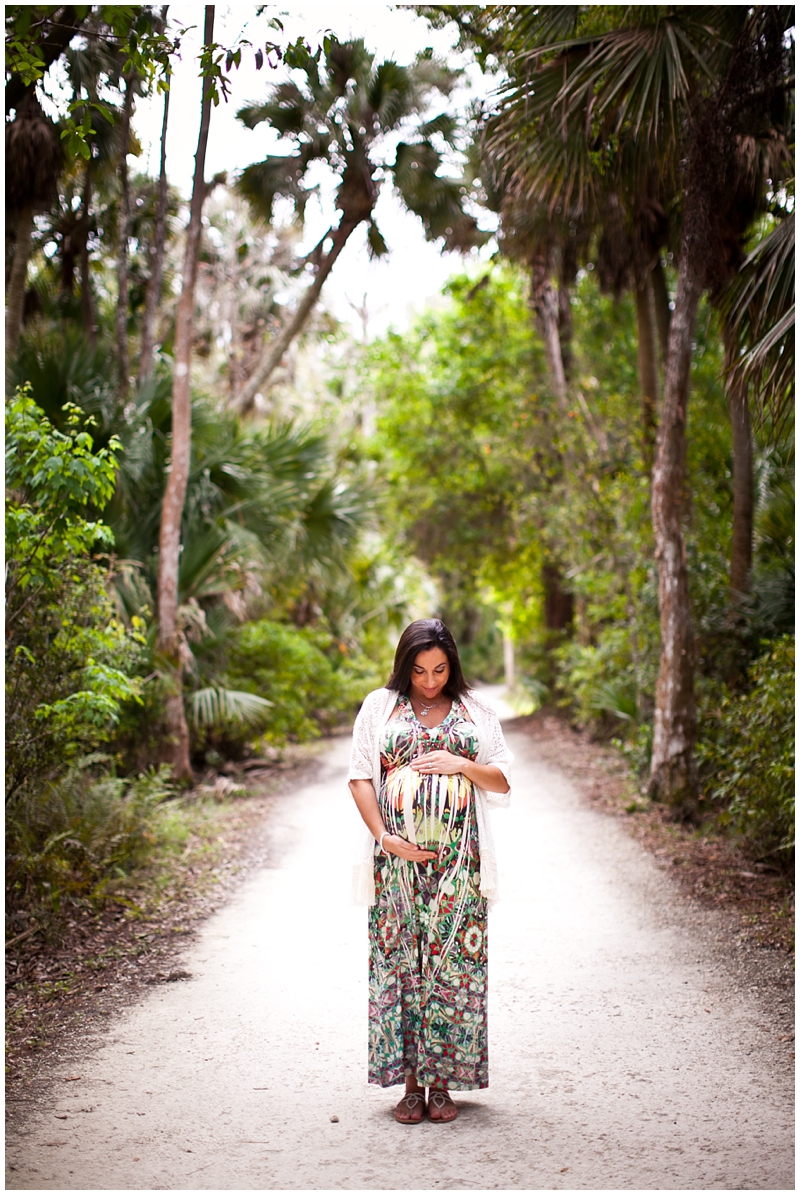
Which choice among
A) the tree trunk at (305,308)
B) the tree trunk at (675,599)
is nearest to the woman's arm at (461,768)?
the tree trunk at (675,599)

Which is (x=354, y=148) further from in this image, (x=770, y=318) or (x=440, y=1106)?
(x=440, y=1106)

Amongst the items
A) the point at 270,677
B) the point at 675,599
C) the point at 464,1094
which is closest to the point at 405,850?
the point at 464,1094

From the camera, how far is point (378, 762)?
3822 millimetres

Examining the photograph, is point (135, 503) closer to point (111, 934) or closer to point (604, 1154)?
point (111, 934)

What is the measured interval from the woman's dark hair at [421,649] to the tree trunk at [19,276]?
7179 millimetres

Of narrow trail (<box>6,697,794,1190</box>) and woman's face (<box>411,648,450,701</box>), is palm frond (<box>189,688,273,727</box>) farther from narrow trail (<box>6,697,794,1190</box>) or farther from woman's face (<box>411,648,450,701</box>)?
woman's face (<box>411,648,450,701</box>)

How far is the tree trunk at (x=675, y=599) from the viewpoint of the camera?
29.0 feet

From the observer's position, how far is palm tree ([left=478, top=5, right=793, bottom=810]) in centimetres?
616

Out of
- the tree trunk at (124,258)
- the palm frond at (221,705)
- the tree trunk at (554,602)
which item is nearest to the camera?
the palm frond at (221,705)

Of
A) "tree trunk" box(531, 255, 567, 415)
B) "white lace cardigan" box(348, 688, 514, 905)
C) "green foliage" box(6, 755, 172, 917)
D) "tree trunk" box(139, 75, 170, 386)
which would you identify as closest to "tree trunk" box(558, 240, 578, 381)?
"tree trunk" box(531, 255, 567, 415)

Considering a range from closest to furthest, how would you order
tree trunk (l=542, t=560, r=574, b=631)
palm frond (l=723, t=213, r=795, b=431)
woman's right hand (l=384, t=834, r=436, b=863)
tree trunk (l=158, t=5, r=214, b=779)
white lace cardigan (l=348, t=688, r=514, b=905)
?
woman's right hand (l=384, t=834, r=436, b=863), white lace cardigan (l=348, t=688, r=514, b=905), palm frond (l=723, t=213, r=795, b=431), tree trunk (l=158, t=5, r=214, b=779), tree trunk (l=542, t=560, r=574, b=631)

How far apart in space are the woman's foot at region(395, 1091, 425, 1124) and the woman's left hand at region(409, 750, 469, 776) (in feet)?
4.16

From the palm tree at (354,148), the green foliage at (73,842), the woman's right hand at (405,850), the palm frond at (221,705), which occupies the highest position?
the palm tree at (354,148)

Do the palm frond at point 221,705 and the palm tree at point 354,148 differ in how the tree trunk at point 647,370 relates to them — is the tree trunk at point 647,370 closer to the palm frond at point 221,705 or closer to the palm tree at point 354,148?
the palm tree at point 354,148
